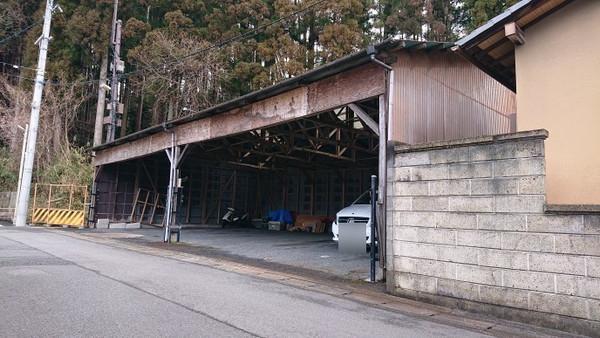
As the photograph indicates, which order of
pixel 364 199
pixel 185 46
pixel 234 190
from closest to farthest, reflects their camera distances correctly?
pixel 364 199 < pixel 185 46 < pixel 234 190

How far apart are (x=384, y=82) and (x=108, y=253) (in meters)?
8.37

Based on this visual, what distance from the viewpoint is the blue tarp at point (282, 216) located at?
23.5m

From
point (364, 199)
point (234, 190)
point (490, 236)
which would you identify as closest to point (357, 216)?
point (364, 199)

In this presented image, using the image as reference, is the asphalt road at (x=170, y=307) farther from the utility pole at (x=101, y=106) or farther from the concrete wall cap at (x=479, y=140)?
the utility pole at (x=101, y=106)

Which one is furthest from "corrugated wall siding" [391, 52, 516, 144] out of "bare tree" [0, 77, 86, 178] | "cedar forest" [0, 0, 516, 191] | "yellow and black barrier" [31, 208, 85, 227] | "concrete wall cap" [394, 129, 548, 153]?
"bare tree" [0, 77, 86, 178]

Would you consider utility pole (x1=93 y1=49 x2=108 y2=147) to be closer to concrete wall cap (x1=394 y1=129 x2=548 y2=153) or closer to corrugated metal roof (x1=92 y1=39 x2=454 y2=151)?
corrugated metal roof (x1=92 y1=39 x2=454 y2=151)

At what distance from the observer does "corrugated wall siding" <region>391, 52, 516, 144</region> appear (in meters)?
8.71

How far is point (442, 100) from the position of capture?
396 inches

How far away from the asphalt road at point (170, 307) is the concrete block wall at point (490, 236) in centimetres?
107

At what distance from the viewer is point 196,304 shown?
6105 mm

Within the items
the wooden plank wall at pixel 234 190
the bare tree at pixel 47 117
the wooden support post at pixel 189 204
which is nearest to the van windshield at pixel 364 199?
the wooden plank wall at pixel 234 190

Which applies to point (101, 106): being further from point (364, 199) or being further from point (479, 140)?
point (479, 140)

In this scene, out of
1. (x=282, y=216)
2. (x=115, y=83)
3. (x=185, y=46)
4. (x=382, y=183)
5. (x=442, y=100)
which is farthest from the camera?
(x=185, y=46)

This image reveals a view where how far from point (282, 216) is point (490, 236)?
17656 millimetres
